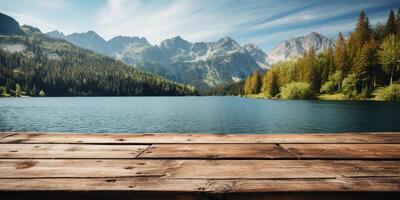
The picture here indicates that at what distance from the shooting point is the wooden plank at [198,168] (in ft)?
7.64

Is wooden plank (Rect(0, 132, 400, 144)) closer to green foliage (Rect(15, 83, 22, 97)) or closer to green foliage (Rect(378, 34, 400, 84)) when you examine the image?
green foliage (Rect(378, 34, 400, 84))

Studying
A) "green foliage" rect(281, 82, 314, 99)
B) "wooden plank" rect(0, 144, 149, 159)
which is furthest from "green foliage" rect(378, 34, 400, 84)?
"wooden plank" rect(0, 144, 149, 159)

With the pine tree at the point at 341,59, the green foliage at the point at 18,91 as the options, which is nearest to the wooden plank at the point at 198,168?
the pine tree at the point at 341,59

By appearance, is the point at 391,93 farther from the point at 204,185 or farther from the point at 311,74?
the point at 204,185

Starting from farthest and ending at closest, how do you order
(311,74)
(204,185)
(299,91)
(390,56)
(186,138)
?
(311,74) < (299,91) < (390,56) < (186,138) < (204,185)

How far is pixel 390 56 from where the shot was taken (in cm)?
8975

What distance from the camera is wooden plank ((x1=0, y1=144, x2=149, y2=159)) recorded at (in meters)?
3.03

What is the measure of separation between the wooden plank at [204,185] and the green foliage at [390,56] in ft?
370

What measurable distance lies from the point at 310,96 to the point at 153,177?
123488 millimetres

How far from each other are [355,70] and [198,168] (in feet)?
378

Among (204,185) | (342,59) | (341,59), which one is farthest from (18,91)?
(204,185)
